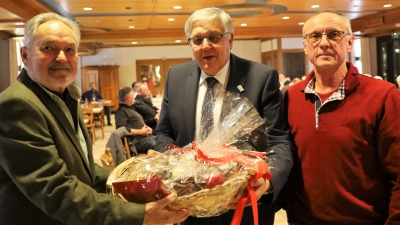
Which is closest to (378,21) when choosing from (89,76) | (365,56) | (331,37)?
(365,56)

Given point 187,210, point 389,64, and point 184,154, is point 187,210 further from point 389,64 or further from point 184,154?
point 389,64

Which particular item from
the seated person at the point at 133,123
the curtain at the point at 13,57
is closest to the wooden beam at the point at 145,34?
the curtain at the point at 13,57

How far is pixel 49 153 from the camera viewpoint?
1.22 metres

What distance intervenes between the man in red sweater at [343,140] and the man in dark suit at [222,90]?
105mm

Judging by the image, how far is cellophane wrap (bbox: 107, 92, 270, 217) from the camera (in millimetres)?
1194

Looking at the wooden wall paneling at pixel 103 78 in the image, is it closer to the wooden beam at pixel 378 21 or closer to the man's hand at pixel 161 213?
the wooden beam at pixel 378 21

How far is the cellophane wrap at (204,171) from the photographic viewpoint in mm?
1194

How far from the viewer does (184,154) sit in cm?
141

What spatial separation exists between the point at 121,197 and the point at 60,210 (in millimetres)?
185

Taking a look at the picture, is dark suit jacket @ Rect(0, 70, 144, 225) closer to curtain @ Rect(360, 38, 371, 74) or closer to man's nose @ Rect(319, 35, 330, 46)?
man's nose @ Rect(319, 35, 330, 46)

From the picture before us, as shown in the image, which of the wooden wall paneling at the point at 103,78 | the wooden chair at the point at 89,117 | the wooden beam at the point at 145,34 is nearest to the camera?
the wooden chair at the point at 89,117

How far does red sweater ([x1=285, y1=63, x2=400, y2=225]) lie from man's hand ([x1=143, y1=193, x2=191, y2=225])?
61 centimetres

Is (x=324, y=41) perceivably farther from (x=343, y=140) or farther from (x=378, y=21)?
(x=378, y=21)

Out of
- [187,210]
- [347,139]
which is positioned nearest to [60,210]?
[187,210]
